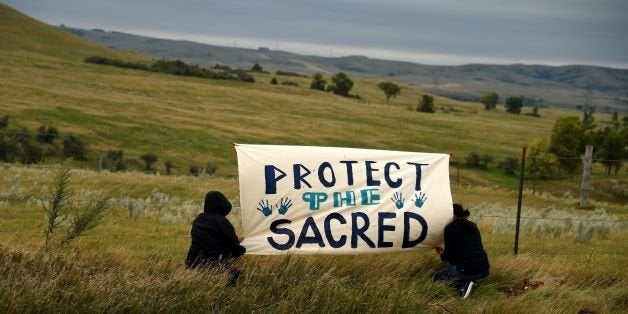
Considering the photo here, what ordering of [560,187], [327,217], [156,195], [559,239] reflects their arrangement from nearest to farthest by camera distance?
1. [327,217]
2. [559,239]
3. [156,195]
4. [560,187]

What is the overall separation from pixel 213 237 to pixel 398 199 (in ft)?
8.79

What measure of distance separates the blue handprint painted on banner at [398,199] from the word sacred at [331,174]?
126 mm

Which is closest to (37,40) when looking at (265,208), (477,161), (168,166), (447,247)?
(477,161)

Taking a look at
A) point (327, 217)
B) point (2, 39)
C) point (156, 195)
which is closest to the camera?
point (327, 217)

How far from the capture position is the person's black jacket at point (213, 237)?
8.75 metres

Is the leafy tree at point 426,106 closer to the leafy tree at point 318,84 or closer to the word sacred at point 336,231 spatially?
the leafy tree at point 318,84

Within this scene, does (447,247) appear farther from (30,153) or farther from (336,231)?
(30,153)

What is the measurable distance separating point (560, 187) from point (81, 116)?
39138 millimetres

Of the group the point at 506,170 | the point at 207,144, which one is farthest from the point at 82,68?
the point at 506,170

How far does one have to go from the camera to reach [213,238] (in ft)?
28.8

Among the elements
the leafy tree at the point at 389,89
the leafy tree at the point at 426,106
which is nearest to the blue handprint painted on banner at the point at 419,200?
the leafy tree at the point at 426,106

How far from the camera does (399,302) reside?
840 centimetres

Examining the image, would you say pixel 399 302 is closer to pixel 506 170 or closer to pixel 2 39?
pixel 506 170

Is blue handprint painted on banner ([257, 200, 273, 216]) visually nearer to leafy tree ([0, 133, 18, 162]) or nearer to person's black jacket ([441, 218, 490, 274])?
person's black jacket ([441, 218, 490, 274])
